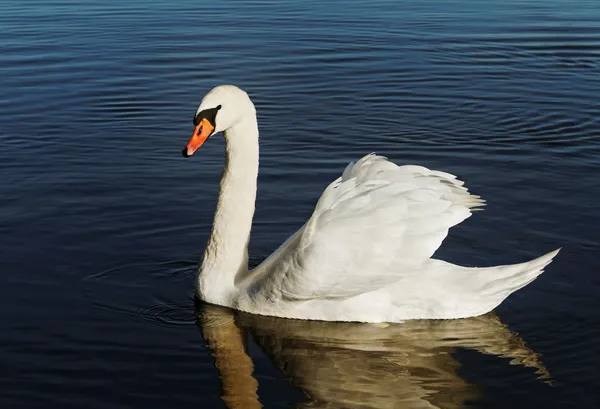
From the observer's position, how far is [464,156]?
12164 millimetres

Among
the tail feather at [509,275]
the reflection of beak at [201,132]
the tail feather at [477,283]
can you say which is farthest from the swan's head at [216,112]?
the tail feather at [509,275]

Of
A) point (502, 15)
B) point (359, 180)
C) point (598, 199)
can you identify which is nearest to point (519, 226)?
point (598, 199)

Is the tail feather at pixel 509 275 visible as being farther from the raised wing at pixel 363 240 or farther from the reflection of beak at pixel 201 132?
the reflection of beak at pixel 201 132

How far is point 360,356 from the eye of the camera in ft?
24.3

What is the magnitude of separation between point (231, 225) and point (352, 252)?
1179mm

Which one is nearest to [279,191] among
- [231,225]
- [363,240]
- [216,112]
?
[231,225]

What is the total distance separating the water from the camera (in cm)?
708

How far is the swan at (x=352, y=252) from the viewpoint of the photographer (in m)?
7.49

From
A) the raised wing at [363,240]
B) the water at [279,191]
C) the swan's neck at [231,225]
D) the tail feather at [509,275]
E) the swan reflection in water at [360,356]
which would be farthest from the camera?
the swan's neck at [231,225]

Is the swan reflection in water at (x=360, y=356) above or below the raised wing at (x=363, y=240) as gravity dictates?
below

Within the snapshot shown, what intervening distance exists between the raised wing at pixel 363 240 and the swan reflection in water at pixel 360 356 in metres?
0.32

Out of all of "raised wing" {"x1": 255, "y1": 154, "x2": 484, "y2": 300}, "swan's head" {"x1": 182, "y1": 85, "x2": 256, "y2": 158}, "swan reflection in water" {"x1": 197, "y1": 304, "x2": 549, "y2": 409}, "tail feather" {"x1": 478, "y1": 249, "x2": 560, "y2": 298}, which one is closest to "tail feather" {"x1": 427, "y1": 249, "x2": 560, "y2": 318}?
"tail feather" {"x1": 478, "y1": 249, "x2": 560, "y2": 298}

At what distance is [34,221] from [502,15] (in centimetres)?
1441

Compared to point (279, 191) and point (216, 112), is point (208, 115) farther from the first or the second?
point (279, 191)
